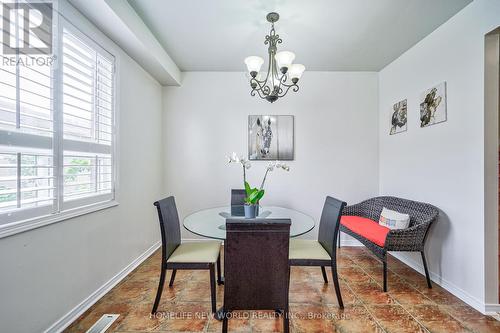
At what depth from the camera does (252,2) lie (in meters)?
1.90

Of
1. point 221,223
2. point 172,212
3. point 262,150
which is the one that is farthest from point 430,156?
point 172,212

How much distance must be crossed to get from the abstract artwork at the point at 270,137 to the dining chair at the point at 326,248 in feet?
4.36

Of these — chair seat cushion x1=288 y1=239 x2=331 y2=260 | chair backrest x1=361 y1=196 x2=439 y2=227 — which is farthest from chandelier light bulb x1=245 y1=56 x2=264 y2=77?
chair backrest x1=361 y1=196 x2=439 y2=227

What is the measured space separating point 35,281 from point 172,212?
974mm

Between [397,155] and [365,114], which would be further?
[365,114]

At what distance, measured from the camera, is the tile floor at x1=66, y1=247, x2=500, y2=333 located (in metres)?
1.65

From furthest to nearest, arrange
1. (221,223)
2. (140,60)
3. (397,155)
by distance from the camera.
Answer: (397,155), (140,60), (221,223)

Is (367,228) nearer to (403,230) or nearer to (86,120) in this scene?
(403,230)

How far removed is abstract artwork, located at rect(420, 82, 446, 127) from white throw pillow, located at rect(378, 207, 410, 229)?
1.06 meters

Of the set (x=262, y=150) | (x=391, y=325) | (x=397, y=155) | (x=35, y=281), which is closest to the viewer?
(x=35, y=281)

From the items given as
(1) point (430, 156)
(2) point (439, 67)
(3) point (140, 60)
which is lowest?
(1) point (430, 156)

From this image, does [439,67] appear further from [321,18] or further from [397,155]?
[321,18]

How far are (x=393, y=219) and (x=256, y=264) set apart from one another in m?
1.95

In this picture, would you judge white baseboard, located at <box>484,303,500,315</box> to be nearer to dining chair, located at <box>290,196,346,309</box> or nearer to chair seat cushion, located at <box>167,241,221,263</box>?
dining chair, located at <box>290,196,346,309</box>
